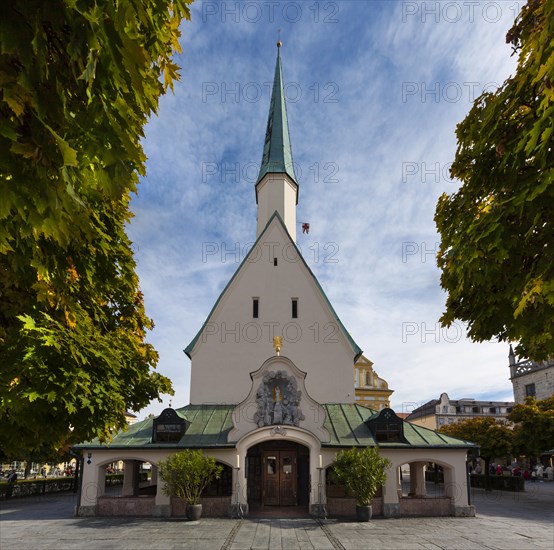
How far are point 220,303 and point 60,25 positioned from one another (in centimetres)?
2577

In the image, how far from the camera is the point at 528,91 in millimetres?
7004

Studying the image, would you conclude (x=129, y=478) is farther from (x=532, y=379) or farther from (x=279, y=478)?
(x=532, y=379)

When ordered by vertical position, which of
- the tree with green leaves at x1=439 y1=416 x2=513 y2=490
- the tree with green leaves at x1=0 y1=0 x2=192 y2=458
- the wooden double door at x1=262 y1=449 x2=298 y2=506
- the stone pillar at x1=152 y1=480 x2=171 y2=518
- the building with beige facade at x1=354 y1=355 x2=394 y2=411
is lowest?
the stone pillar at x1=152 y1=480 x2=171 y2=518

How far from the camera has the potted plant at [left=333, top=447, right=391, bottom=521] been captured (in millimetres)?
20453

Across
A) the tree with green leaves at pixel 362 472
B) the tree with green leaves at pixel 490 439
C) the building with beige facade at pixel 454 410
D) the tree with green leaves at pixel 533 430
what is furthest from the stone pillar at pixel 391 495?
the building with beige facade at pixel 454 410

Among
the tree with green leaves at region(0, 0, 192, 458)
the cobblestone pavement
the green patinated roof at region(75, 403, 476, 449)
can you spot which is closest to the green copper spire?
the green patinated roof at region(75, 403, 476, 449)

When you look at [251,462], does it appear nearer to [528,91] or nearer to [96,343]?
[96,343]

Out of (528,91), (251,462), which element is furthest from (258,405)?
(528,91)

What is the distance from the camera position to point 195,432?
2367 centimetres

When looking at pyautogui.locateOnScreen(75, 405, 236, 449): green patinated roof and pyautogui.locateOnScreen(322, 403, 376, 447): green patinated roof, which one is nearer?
pyautogui.locateOnScreen(75, 405, 236, 449): green patinated roof

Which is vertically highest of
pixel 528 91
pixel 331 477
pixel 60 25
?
pixel 528 91

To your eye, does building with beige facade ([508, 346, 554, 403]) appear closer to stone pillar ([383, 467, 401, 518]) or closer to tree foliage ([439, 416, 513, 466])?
tree foliage ([439, 416, 513, 466])

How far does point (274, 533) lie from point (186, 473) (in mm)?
4651

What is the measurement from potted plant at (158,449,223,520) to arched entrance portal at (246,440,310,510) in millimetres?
3678
